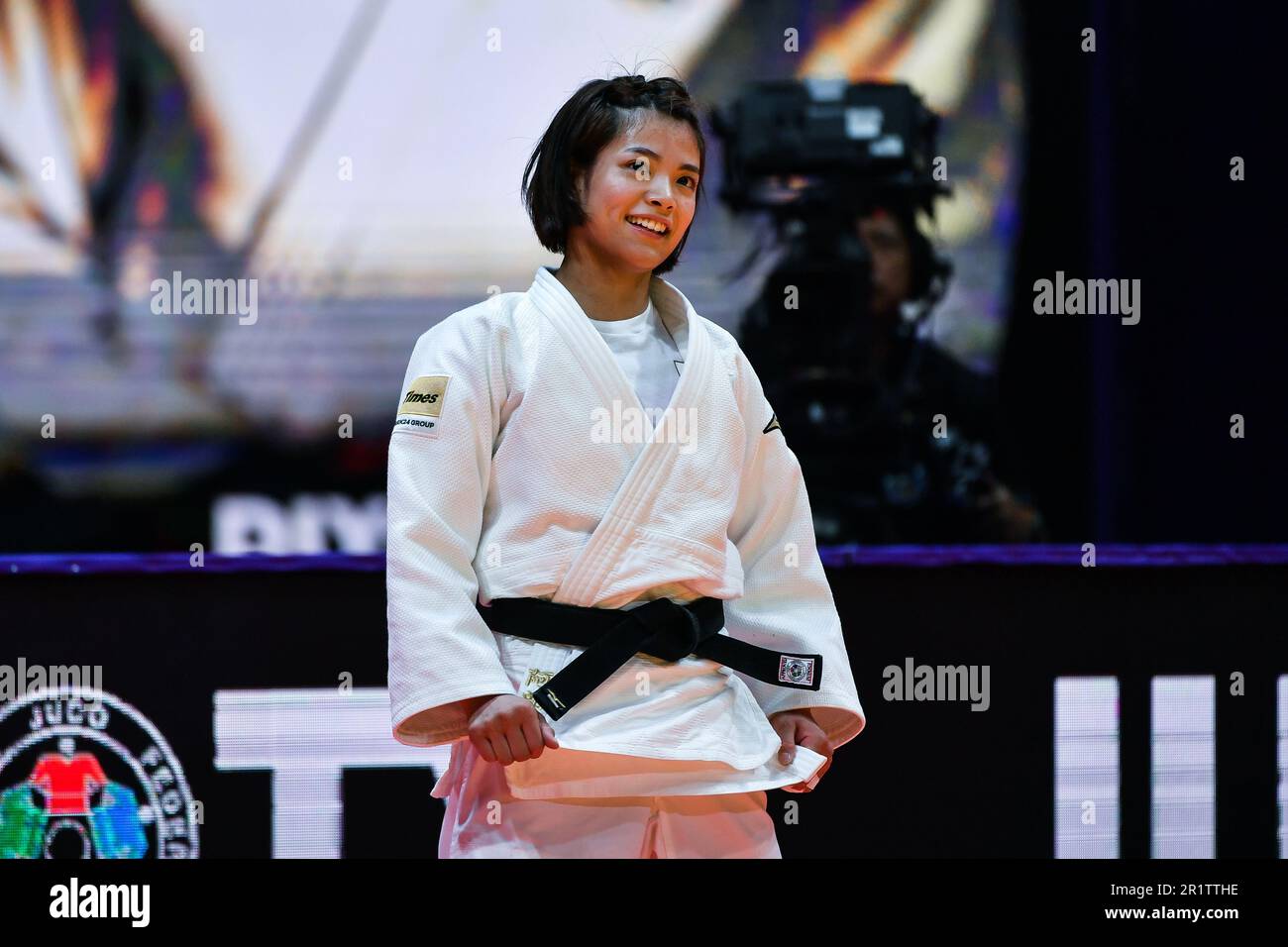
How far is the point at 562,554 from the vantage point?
85.2 inches

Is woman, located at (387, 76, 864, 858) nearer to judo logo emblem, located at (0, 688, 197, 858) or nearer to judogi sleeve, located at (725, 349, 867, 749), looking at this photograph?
judogi sleeve, located at (725, 349, 867, 749)

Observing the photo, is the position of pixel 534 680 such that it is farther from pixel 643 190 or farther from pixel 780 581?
pixel 643 190

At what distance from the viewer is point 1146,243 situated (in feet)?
12.1

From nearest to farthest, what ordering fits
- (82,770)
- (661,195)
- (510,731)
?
(510,731), (661,195), (82,770)

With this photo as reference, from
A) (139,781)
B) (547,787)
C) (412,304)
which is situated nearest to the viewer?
(547,787)

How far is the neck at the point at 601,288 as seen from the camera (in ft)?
7.73

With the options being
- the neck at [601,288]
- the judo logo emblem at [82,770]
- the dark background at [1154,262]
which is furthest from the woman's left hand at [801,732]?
the judo logo emblem at [82,770]

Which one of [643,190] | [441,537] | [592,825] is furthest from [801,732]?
[643,190]

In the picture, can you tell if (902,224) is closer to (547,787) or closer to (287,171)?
(287,171)

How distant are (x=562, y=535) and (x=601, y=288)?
435mm

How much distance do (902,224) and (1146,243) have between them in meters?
0.61

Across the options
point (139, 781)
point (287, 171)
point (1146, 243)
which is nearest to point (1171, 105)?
point (1146, 243)

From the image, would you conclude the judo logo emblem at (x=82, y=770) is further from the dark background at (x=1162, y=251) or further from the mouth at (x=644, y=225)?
the dark background at (x=1162, y=251)

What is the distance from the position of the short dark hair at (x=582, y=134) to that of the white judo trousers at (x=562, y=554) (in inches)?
5.4
